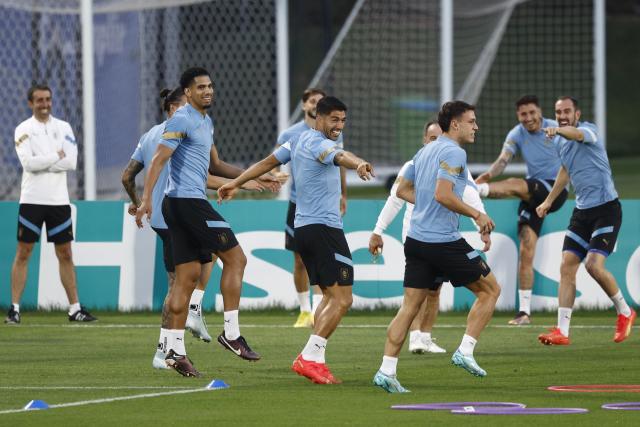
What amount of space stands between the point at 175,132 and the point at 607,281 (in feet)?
16.4

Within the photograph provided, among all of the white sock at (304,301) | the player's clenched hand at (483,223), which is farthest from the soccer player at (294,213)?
the player's clenched hand at (483,223)

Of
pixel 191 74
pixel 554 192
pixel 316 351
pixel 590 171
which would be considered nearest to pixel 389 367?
pixel 316 351

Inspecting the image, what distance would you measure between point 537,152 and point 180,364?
22.8 ft

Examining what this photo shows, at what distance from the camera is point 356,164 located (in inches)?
432

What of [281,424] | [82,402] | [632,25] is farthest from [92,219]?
[632,25]

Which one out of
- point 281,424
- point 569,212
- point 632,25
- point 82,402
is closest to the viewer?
point 281,424

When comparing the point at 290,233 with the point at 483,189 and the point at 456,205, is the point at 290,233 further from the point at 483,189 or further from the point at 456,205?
the point at 456,205

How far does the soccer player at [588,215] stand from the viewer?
15.0 metres

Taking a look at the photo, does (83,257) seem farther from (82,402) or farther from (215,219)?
(82,402)

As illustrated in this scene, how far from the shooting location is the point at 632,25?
64.2 m

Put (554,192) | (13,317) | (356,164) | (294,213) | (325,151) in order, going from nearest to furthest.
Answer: (356,164) → (325,151) → (554,192) → (294,213) → (13,317)

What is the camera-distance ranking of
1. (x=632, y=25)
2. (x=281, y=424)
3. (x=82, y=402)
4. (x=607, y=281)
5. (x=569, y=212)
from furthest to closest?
(x=632, y=25), (x=569, y=212), (x=607, y=281), (x=82, y=402), (x=281, y=424)

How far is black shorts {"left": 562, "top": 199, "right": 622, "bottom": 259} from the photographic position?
15.1m

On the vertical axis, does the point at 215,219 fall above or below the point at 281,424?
above
